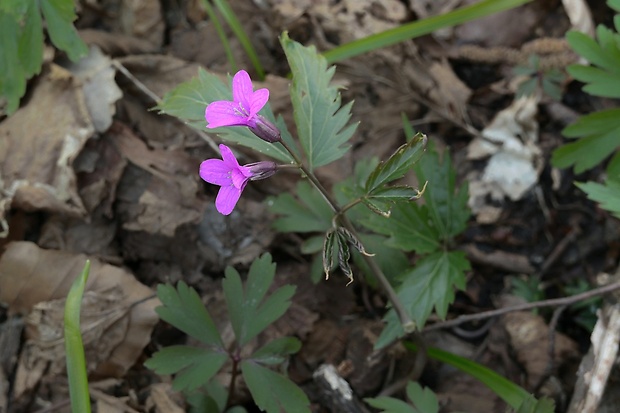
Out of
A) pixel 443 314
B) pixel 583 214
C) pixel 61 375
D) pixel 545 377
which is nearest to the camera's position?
pixel 443 314

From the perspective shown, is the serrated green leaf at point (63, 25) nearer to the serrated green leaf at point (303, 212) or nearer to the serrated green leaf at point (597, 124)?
the serrated green leaf at point (303, 212)

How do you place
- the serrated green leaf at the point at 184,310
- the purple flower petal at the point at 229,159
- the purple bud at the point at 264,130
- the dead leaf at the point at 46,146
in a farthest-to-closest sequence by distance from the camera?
the dead leaf at the point at 46,146 < the serrated green leaf at the point at 184,310 < the purple bud at the point at 264,130 < the purple flower petal at the point at 229,159

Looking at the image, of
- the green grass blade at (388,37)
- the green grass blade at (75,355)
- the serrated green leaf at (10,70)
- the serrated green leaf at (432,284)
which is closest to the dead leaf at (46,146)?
the serrated green leaf at (10,70)

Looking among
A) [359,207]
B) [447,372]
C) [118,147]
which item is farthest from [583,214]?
[118,147]

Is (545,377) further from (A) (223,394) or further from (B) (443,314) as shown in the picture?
(A) (223,394)

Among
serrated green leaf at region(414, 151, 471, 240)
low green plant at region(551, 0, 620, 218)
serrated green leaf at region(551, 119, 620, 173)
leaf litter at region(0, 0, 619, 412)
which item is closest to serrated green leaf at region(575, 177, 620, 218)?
low green plant at region(551, 0, 620, 218)

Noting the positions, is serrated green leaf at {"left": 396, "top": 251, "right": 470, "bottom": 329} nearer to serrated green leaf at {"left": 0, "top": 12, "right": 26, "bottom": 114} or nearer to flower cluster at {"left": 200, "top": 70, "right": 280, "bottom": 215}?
flower cluster at {"left": 200, "top": 70, "right": 280, "bottom": 215}

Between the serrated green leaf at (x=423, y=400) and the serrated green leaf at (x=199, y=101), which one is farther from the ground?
the serrated green leaf at (x=199, y=101)

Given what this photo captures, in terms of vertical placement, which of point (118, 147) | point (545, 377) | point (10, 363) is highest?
point (118, 147)
